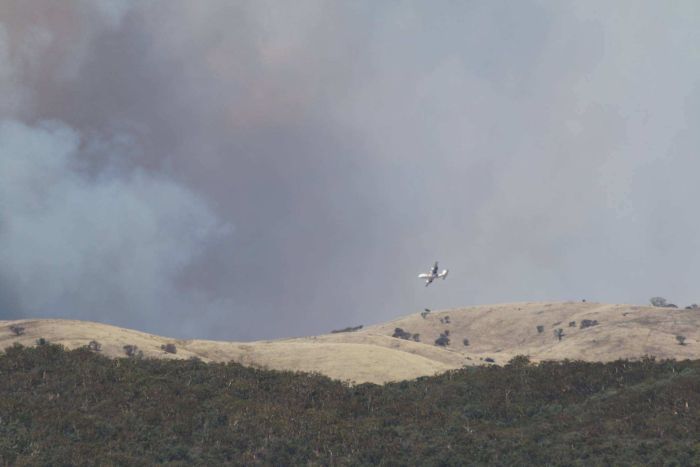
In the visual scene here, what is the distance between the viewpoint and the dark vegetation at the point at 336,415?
28500 mm

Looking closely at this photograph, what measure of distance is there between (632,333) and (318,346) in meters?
72.3

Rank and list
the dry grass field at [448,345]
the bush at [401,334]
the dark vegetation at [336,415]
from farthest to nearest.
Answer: the bush at [401,334] < the dry grass field at [448,345] < the dark vegetation at [336,415]

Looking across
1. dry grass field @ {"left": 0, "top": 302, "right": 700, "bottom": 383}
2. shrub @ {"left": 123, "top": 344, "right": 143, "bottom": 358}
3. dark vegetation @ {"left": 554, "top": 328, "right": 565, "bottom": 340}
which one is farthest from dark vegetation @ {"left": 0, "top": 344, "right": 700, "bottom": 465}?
dark vegetation @ {"left": 554, "top": 328, "right": 565, "bottom": 340}

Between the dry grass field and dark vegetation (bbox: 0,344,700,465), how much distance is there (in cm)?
738

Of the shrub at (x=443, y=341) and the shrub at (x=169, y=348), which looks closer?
the shrub at (x=169, y=348)

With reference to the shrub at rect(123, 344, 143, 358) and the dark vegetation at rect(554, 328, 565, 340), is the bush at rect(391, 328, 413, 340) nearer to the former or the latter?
the dark vegetation at rect(554, 328, 565, 340)

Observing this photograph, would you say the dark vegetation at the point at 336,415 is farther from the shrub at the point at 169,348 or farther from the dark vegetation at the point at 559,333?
the dark vegetation at the point at 559,333

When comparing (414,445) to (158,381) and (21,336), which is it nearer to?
(158,381)

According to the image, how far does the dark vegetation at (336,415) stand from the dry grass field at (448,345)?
24.2ft

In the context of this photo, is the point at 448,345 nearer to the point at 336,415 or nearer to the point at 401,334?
the point at 401,334

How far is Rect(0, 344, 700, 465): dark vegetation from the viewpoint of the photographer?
28.5 m

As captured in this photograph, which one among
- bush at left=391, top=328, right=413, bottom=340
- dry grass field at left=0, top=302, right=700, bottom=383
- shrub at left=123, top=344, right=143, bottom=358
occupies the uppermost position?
bush at left=391, top=328, right=413, bottom=340

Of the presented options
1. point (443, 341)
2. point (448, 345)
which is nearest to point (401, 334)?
point (443, 341)

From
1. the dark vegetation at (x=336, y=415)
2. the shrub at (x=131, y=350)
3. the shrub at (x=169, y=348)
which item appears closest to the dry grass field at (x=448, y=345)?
the shrub at (x=131, y=350)
